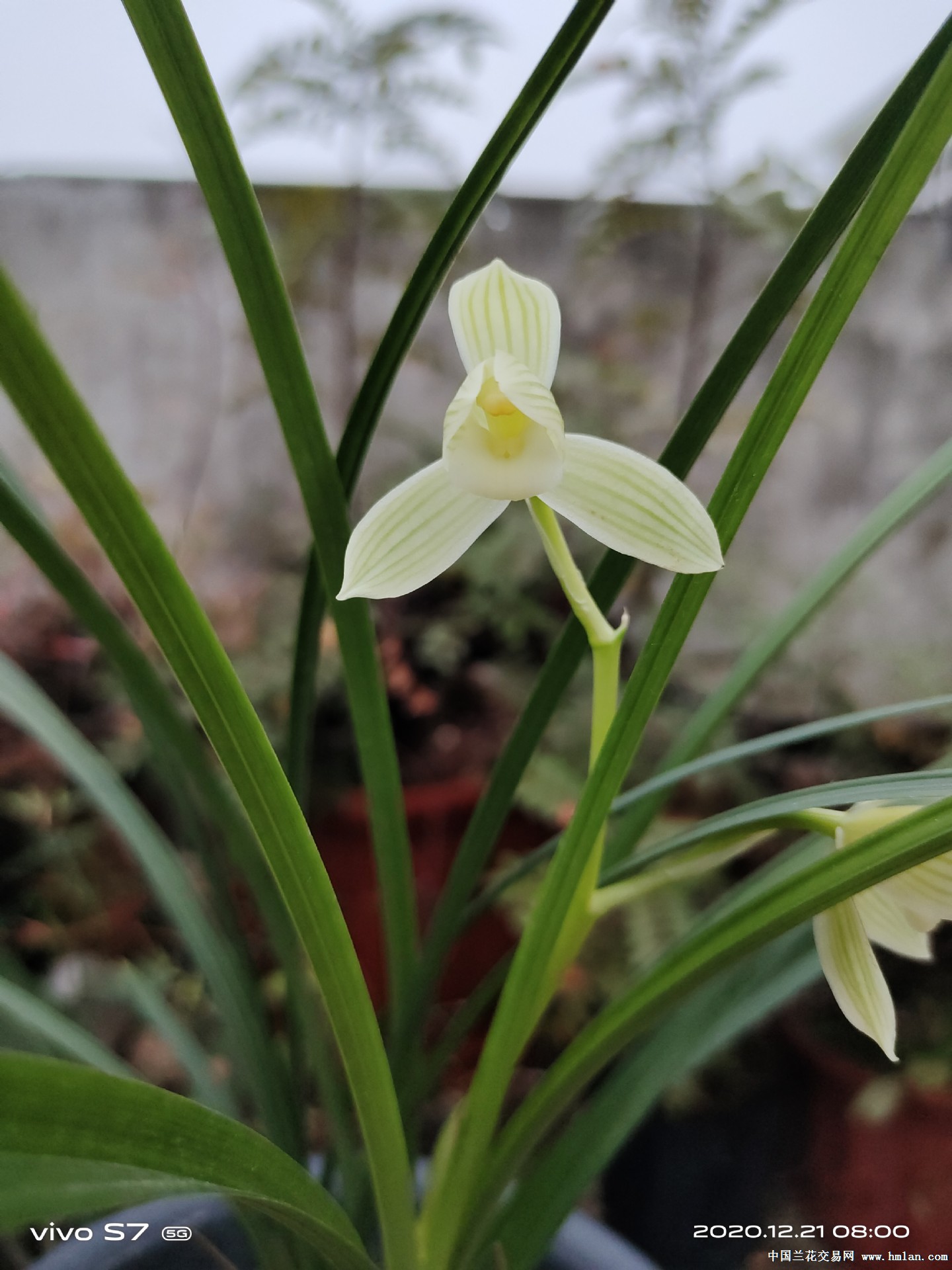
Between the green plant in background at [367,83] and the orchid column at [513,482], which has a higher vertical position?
the green plant in background at [367,83]

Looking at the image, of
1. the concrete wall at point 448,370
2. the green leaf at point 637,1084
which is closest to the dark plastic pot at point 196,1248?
the green leaf at point 637,1084

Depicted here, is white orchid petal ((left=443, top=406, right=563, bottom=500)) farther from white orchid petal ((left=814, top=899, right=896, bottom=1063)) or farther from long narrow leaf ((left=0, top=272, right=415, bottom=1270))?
white orchid petal ((left=814, top=899, right=896, bottom=1063))

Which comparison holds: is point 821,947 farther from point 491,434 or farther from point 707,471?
point 707,471

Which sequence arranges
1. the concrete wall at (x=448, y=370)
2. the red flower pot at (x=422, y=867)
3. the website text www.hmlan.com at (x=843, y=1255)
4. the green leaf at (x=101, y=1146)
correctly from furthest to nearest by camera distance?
the concrete wall at (x=448, y=370)
the red flower pot at (x=422, y=867)
the website text www.hmlan.com at (x=843, y=1255)
the green leaf at (x=101, y=1146)

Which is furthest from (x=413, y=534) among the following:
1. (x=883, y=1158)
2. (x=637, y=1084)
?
(x=883, y=1158)

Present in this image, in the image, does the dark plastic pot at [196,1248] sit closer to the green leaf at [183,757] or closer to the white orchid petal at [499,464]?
the green leaf at [183,757]

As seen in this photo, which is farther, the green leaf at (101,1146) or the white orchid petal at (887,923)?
the white orchid petal at (887,923)

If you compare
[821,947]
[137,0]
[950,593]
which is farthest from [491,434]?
[950,593]

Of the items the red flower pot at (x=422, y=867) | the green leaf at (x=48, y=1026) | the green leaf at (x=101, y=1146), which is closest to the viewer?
the green leaf at (x=101, y=1146)

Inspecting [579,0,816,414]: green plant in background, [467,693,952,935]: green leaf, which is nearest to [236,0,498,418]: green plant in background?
[579,0,816,414]: green plant in background
